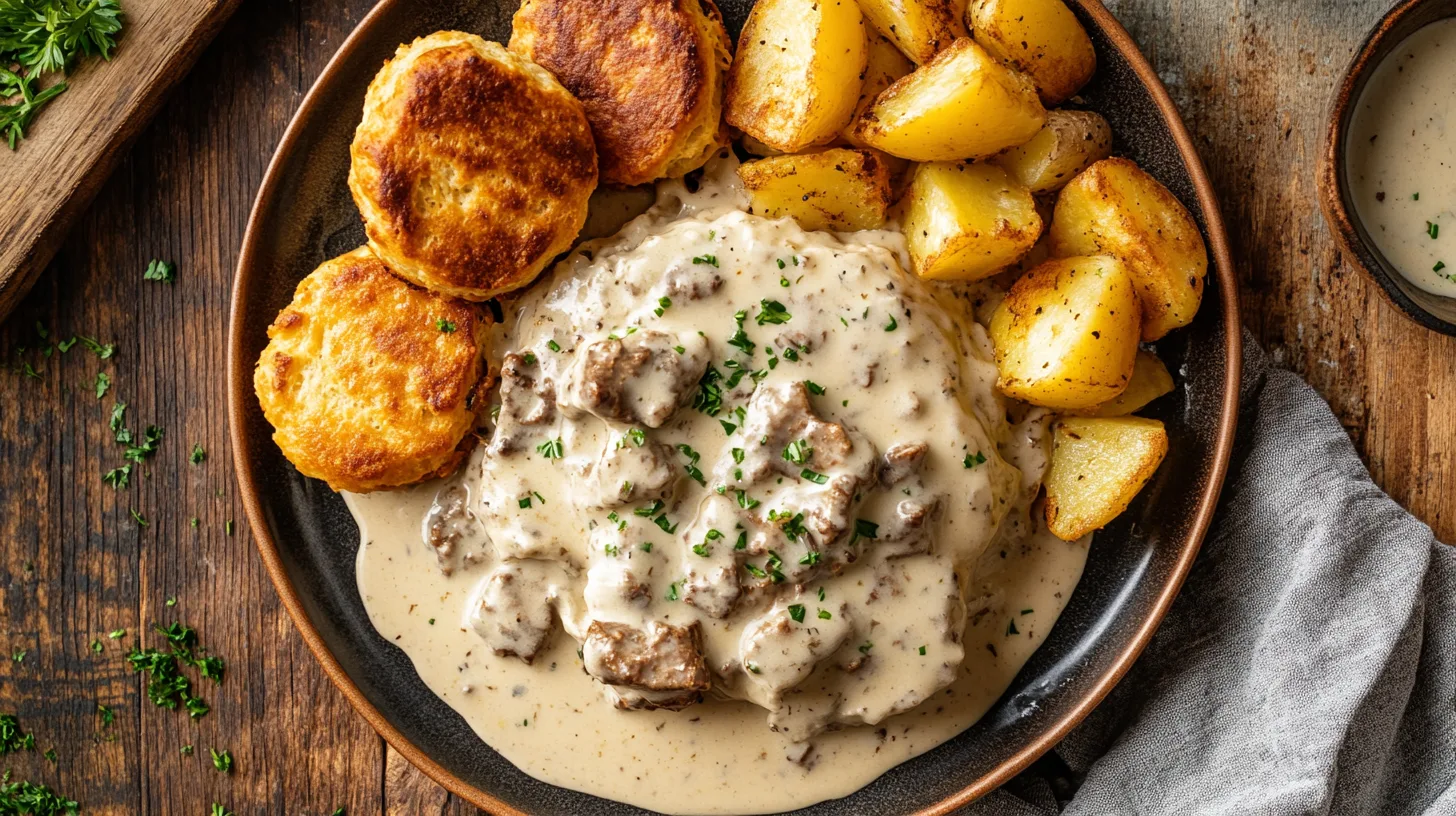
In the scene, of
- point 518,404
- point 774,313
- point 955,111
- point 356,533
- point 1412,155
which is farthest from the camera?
point 356,533

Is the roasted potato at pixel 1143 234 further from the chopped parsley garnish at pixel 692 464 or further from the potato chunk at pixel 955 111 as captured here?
the chopped parsley garnish at pixel 692 464

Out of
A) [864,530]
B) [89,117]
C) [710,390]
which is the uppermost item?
[89,117]

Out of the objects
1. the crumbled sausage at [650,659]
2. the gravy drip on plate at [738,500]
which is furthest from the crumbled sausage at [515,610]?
the crumbled sausage at [650,659]

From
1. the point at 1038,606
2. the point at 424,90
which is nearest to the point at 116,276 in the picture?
the point at 424,90

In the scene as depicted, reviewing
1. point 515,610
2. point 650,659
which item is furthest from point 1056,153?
point 515,610

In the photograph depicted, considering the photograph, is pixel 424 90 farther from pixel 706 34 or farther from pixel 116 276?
pixel 116 276

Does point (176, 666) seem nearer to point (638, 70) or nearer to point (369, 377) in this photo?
point (369, 377)

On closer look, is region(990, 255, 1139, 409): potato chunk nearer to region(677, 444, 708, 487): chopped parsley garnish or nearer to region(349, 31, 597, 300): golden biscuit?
region(677, 444, 708, 487): chopped parsley garnish
